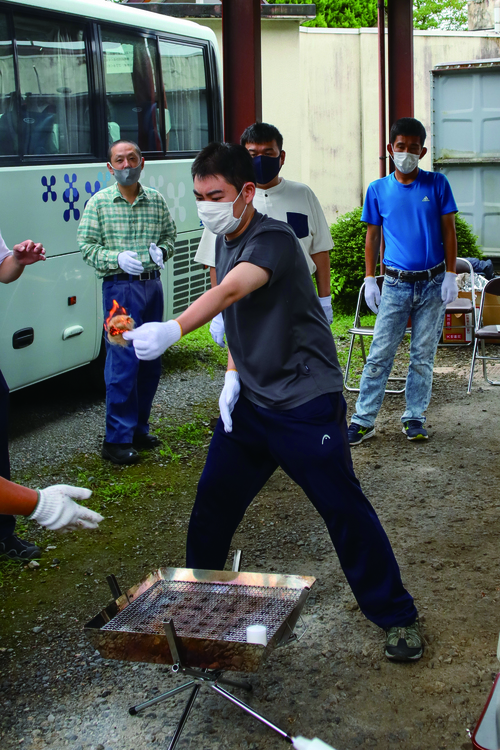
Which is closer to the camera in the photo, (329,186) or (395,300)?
(395,300)

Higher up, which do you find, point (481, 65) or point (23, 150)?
point (481, 65)

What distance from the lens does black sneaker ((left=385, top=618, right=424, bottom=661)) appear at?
10.0ft

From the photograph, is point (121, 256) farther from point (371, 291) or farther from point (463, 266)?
point (463, 266)

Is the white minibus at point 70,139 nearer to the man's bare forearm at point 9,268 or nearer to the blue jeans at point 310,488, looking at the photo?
the man's bare forearm at point 9,268

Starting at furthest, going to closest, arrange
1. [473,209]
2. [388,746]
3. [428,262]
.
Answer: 1. [473,209]
2. [428,262]
3. [388,746]

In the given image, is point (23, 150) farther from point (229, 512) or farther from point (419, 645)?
point (419, 645)

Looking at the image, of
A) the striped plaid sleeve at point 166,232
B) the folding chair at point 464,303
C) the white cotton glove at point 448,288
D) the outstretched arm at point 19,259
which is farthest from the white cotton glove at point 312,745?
the folding chair at point 464,303

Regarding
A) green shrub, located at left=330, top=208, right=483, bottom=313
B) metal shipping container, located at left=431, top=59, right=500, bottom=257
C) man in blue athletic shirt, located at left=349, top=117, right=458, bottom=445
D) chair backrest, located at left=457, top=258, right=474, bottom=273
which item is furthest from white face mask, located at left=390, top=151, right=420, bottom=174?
metal shipping container, located at left=431, top=59, right=500, bottom=257

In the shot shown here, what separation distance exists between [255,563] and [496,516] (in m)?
1.44

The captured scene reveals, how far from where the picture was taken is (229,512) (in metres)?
3.07

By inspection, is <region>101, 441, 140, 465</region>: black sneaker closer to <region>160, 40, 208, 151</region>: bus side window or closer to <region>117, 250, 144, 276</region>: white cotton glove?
<region>117, 250, 144, 276</region>: white cotton glove

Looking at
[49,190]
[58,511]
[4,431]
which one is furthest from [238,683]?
[49,190]

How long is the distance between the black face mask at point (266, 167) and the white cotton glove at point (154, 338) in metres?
2.30

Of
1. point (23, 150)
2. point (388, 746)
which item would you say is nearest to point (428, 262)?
point (23, 150)
